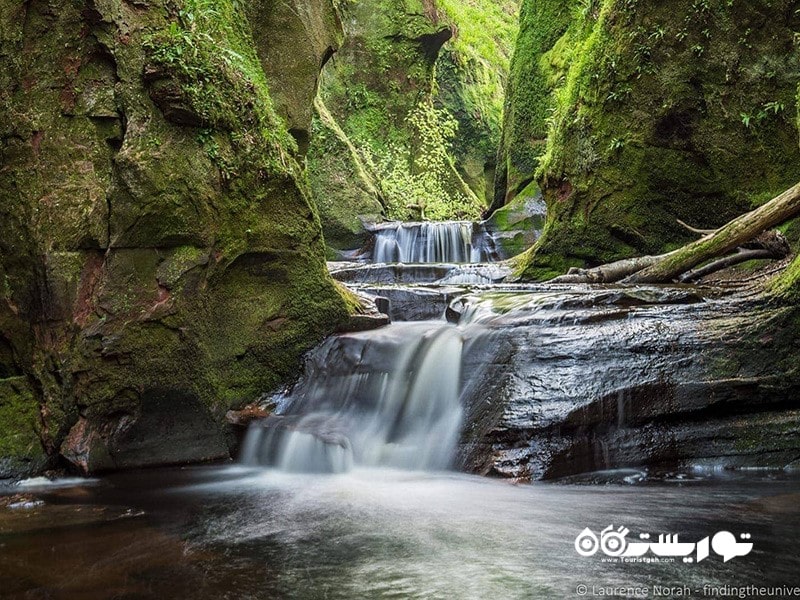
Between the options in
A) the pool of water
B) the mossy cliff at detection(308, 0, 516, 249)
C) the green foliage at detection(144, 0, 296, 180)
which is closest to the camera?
the pool of water

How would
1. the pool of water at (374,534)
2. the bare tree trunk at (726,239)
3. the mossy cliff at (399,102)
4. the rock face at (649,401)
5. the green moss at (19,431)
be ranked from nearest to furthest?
1. the pool of water at (374,534)
2. the rock face at (649,401)
3. the green moss at (19,431)
4. the bare tree trunk at (726,239)
5. the mossy cliff at (399,102)

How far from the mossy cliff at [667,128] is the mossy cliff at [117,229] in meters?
5.60

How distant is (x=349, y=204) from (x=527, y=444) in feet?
37.6

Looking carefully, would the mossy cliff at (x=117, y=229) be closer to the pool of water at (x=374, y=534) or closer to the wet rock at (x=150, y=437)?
the wet rock at (x=150, y=437)

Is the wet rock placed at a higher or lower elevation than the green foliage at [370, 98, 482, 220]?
lower

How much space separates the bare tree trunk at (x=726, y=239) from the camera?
19.7 ft

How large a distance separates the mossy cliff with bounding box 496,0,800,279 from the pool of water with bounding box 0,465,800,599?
5.37m

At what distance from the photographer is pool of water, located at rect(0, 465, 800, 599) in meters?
2.68

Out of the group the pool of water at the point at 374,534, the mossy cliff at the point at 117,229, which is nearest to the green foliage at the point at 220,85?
the mossy cliff at the point at 117,229

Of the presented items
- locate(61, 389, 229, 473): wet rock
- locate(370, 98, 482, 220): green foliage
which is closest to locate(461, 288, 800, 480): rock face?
locate(61, 389, 229, 473): wet rock

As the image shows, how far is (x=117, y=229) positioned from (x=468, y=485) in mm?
3203

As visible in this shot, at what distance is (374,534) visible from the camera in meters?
3.43

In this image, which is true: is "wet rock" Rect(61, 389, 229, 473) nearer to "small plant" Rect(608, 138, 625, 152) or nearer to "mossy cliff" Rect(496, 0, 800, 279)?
"mossy cliff" Rect(496, 0, 800, 279)

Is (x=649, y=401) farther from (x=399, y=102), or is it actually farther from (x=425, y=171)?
(x=399, y=102)
